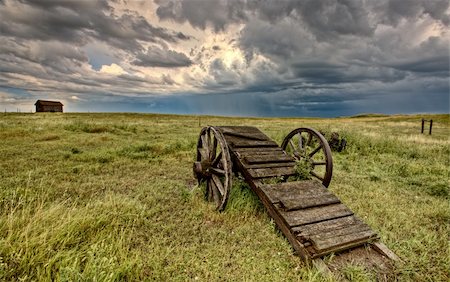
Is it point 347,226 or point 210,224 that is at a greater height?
point 347,226

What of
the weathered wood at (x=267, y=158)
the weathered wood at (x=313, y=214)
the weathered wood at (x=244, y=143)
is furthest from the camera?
the weathered wood at (x=244, y=143)

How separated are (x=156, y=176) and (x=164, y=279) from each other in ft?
16.8

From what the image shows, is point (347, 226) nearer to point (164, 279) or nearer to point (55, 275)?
point (164, 279)

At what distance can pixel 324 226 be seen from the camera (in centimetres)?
407

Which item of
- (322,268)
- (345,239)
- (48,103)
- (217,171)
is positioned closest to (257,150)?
(217,171)

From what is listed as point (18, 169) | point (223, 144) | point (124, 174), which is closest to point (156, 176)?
point (124, 174)

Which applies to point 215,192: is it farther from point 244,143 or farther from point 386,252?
point 386,252

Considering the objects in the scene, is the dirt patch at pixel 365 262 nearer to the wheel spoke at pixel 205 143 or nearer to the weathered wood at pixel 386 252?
the weathered wood at pixel 386 252

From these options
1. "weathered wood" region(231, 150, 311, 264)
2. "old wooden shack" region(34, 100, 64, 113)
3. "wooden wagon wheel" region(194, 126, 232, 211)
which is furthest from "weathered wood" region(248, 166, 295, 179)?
"old wooden shack" region(34, 100, 64, 113)

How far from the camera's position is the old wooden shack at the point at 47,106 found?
2778 inches

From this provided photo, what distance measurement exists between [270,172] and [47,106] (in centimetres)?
8417

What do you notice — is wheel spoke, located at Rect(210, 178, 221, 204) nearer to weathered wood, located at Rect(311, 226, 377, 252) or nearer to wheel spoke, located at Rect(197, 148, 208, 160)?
wheel spoke, located at Rect(197, 148, 208, 160)

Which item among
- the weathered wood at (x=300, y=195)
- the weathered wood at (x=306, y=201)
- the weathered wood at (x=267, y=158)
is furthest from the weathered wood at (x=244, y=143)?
the weathered wood at (x=306, y=201)

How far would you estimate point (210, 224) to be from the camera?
16.3ft
